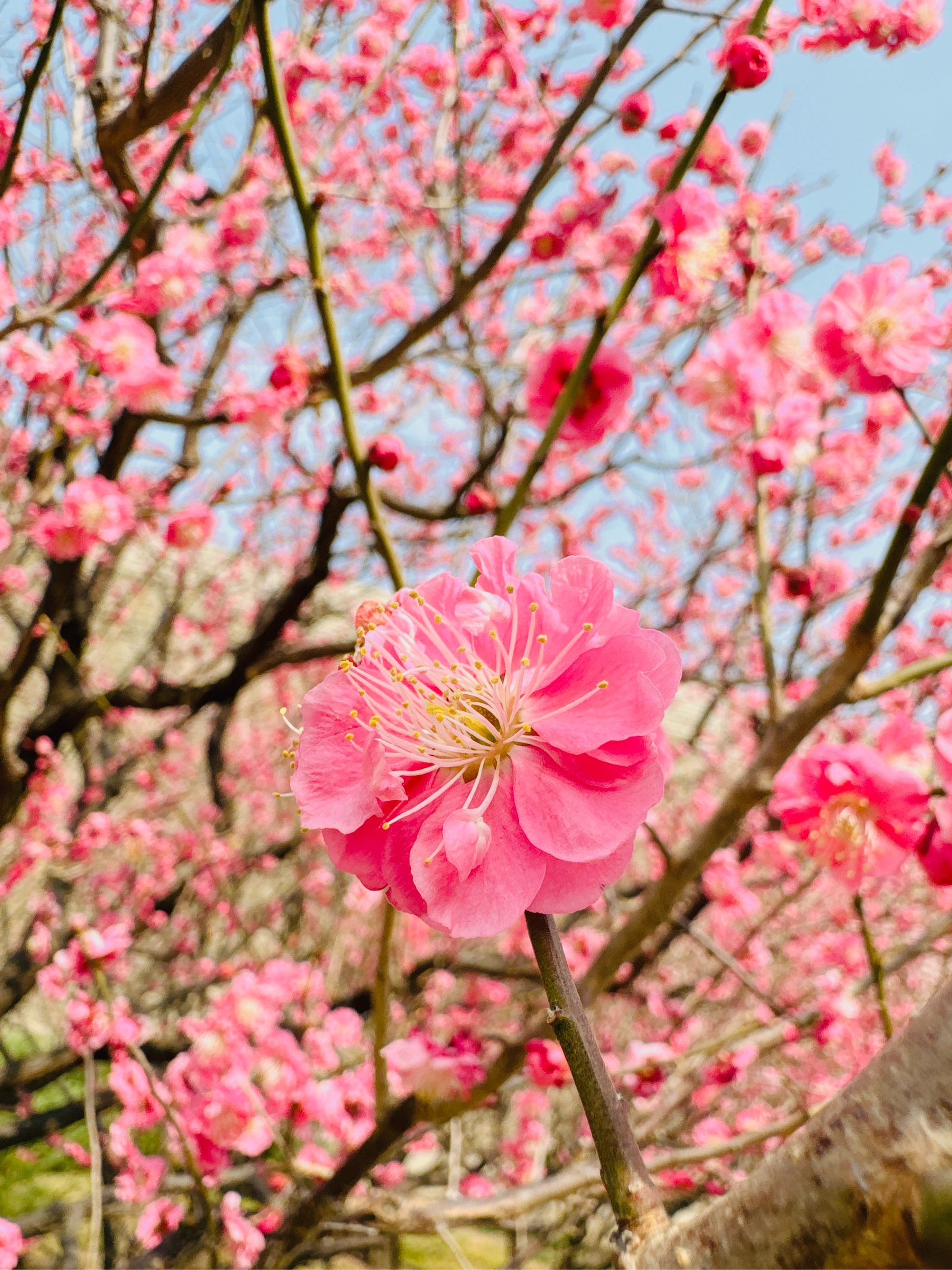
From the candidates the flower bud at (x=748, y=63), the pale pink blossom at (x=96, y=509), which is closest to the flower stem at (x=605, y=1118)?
the flower bud at (x=748, y=63)

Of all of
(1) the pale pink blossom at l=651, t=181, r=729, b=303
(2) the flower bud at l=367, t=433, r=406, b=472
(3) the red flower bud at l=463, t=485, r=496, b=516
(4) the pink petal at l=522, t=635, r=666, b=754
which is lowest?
(4) the pink petal at l=522, t=635, r=666, b=754

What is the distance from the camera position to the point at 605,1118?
449 mm

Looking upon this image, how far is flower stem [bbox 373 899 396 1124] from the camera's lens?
4.62ft

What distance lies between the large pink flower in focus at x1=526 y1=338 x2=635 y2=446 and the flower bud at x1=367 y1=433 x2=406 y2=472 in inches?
14.1

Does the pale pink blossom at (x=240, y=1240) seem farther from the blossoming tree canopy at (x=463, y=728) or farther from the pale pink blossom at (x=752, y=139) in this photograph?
the pale pink blossom at (x=752, y=139)

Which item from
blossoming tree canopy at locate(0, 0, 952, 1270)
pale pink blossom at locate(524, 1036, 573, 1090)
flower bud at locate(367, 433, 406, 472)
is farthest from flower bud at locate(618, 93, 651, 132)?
pale pink blossom at locate(524, 1036, 573, 1090)

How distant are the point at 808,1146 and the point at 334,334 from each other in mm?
1246

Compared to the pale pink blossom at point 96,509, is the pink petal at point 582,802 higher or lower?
lower

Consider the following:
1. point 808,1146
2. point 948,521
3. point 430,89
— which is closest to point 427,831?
point 808,1146

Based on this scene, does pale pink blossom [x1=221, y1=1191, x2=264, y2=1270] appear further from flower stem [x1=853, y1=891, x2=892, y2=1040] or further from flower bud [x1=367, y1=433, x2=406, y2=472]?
flower bud [x1=367, y1=433, x2=406, y2=472]

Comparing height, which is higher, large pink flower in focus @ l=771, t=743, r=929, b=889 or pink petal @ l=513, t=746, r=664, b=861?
pink petal @ l=513, t=746, r=664, b=861

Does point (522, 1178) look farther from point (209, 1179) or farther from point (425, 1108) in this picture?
point (425, 1108)

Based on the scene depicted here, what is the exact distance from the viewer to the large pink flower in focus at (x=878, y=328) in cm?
154

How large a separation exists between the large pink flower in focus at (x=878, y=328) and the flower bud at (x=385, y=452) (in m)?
0.98
